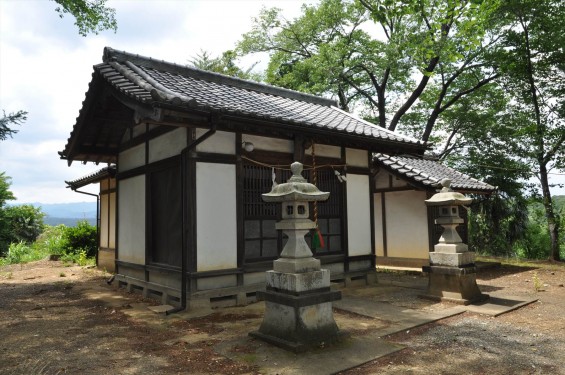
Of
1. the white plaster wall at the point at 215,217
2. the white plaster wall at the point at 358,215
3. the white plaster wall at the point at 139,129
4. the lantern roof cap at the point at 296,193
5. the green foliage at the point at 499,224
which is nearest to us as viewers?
the lantern roof cap at the point at 296,193

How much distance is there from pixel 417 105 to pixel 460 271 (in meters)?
18.9

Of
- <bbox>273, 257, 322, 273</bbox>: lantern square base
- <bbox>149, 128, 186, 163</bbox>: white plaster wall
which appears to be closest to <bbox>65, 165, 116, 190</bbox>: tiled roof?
<bbox>149, 128, 186, 163</bbox>: white plaster wall

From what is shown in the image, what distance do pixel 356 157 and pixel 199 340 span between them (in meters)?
6.59

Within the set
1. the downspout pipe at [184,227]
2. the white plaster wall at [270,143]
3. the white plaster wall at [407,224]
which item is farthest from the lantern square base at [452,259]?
the downspout pipe at [184,227]

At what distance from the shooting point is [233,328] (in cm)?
623

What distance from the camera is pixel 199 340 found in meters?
5.62

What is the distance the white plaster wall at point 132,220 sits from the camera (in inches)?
362

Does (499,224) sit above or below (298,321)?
above

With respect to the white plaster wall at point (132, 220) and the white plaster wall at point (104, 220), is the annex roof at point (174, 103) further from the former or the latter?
the white plaster wall at point (104, 220)

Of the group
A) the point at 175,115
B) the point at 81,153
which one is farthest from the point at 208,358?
the point at 81,153

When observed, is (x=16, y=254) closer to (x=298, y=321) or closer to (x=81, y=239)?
(x=81, y=239)

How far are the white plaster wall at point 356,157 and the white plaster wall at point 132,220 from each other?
5.32 m

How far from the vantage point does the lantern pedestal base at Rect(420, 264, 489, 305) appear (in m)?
7.92

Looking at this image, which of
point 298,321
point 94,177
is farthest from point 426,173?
point 94,177
